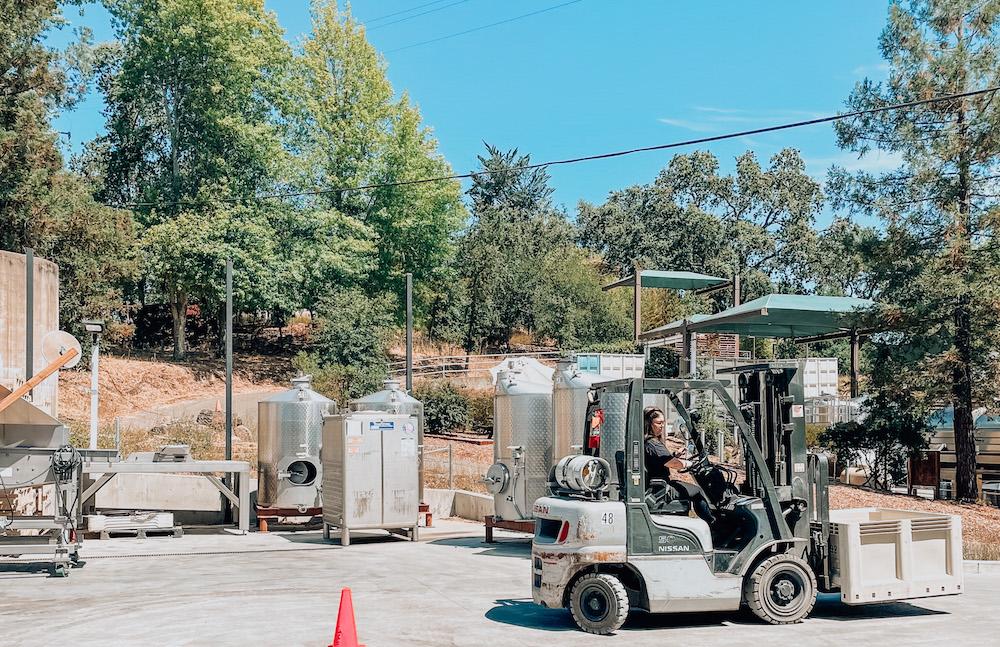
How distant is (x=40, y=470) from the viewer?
14602 mm

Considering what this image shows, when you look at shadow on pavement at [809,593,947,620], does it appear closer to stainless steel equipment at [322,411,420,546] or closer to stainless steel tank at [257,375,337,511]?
stainless steel equipment at [322,411,420,546]

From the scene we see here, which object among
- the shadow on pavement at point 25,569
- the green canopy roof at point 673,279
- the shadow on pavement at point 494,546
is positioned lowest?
the shadow on pavement at point 494,546

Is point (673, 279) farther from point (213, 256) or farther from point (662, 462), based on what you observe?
point (662, 462)

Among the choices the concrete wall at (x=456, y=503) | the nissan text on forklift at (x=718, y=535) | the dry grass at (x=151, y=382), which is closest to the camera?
the nissan text on forklift at (x=718, y=535)

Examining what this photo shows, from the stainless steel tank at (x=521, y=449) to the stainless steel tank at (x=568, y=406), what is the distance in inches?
14.3

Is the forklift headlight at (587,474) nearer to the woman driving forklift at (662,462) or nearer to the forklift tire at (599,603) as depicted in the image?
the woman driving forklift at (662,462)

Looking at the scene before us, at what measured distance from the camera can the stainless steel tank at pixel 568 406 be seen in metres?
16.7

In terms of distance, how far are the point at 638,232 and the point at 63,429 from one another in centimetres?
5662

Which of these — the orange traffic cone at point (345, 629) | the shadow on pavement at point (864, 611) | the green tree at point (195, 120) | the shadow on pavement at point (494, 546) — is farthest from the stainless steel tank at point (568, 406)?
the green tree at point (195, 120)

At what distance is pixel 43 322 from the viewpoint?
72.4 ft

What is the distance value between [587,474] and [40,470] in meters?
8.37

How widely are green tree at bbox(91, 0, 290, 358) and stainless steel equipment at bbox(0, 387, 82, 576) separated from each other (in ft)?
110

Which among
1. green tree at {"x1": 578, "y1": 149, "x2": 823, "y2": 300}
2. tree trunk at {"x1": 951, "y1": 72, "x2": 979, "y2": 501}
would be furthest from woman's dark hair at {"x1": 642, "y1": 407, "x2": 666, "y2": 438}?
green tree at {"x1": 578, "y1": 149, "x2": 823, "y2": 300}

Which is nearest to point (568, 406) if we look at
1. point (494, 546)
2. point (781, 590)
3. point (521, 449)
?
point (521, 449)
